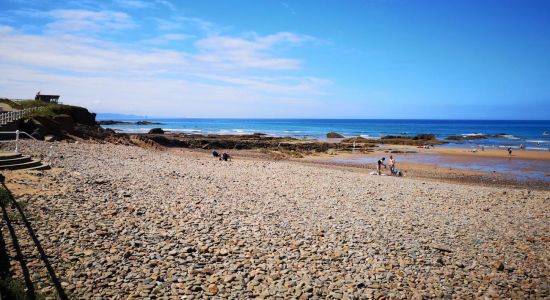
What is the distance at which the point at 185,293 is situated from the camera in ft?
20.9

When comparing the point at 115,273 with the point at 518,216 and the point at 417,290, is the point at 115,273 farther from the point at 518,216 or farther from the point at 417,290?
the point at 518,216

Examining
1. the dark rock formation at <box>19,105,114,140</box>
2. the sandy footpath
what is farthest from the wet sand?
the dark rock formation at <box>19,105,114,140</box>

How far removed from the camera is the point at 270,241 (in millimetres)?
8867

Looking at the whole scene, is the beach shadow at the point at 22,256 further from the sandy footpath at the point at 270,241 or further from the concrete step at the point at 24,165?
the concrete step at the point at 24,165

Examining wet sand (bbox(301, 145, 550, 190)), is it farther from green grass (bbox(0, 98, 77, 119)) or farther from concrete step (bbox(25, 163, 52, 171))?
A: green grass (bbox(0, 98, 77, 119))

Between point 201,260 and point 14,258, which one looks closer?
point 14,258

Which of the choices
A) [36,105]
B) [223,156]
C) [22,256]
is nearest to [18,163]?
[22,256]

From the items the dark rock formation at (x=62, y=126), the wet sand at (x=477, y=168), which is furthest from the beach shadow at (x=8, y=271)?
the wet sand at (x=477, y=168)

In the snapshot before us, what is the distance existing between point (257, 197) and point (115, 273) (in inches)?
290

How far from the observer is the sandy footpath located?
681cm

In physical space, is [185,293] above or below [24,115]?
below

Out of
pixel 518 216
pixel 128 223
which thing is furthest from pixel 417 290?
pixel 518 216

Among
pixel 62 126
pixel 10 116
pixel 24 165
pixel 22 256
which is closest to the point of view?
pixel 22 256

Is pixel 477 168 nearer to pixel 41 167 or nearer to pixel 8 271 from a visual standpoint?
pixel 41 167
